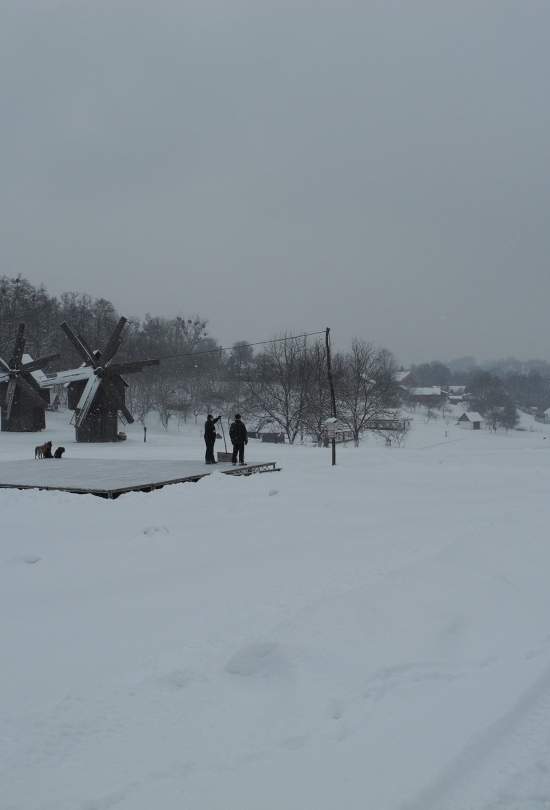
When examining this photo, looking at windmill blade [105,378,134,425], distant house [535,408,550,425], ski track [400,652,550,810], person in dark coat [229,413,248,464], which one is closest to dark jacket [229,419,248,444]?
person in dark coat [229,413,248,464]

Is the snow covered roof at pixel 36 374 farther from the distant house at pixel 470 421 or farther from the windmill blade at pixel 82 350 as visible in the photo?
the distant house at pixel 470 421

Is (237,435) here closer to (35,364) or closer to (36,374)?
(35,364)

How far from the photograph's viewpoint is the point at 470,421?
4306 inches

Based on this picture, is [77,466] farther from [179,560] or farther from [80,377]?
[80,377]

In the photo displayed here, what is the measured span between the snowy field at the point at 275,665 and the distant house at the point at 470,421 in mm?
102994

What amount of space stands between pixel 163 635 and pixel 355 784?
260 cm

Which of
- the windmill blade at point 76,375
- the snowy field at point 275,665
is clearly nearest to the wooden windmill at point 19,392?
the windmill blade at point 76,375

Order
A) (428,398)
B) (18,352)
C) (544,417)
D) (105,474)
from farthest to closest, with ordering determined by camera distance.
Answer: (544,417) → (428,398) → (18,352) → (105,474)

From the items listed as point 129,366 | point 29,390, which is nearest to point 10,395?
point 29,390

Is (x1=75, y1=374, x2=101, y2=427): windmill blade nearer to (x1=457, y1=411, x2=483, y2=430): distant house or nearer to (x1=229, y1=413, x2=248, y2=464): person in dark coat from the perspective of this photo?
(x1=229, y1=413, x2=248, y2=464): person in dark coat

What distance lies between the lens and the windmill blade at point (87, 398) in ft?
120

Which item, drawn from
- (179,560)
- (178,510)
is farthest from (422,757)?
(178,510)

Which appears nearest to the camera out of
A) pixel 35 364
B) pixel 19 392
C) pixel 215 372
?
pixel 19 392

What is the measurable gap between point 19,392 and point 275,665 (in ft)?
136
